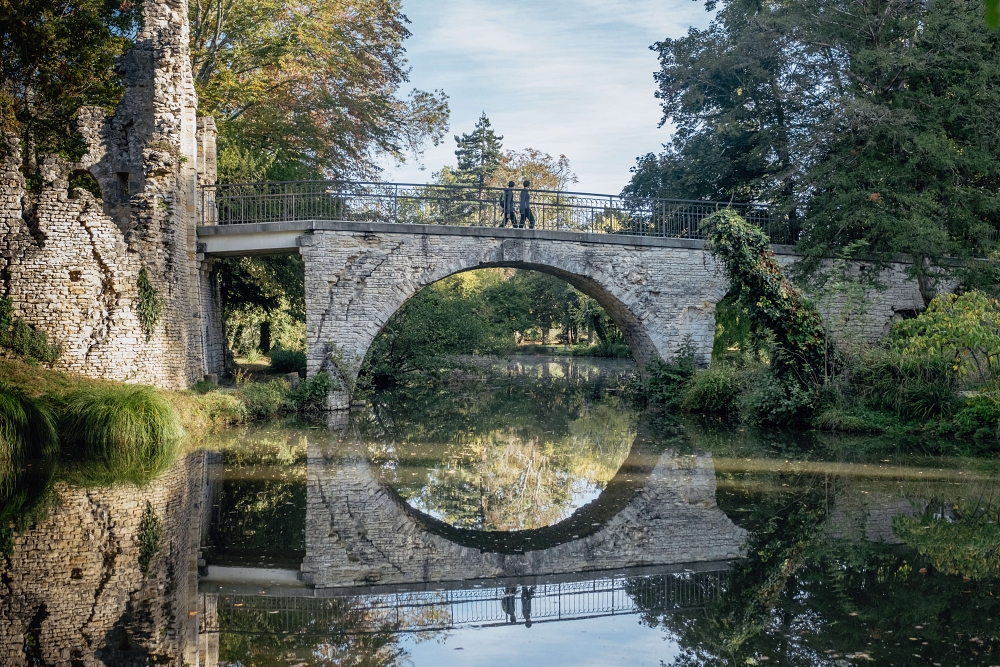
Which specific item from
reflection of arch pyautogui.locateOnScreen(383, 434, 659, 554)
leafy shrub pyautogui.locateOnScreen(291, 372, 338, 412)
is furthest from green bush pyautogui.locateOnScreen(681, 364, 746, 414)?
leafy shrub pyautogui.locateOnScreen(291, 372, 338, 412)

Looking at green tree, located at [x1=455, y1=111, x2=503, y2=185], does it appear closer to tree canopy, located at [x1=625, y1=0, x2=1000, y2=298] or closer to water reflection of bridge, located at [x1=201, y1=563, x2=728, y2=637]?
tree canopy, located at [x1=625, y1=0, x2=1000, y2=298]

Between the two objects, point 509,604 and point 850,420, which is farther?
point 850,420

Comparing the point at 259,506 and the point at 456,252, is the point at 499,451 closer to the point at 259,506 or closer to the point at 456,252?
the point at 259,506

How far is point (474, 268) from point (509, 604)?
42.4ft

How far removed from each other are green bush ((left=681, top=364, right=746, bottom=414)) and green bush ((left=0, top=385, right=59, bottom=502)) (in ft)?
38.3

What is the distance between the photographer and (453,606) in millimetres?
6039

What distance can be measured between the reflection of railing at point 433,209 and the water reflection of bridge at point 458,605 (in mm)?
12374

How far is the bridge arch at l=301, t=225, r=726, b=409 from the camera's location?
1814 cm

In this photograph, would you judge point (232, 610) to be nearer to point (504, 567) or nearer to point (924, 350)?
point (504, 567)

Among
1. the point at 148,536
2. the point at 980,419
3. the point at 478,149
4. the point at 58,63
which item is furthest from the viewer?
the point at 478,149

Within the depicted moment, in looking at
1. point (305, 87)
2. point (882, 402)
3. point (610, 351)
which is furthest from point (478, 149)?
point (882, 402)

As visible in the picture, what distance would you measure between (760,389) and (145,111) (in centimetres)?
1257

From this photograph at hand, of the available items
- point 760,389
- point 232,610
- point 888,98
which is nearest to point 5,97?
point 232,610

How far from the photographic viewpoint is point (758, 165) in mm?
22109
